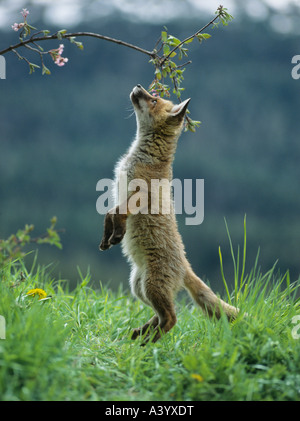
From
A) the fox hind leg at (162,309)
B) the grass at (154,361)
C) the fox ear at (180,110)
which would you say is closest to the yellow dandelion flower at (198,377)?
the grass at (154,361)

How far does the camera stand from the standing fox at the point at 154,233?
13.0 ft

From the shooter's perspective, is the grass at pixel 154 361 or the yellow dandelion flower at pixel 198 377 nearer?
the grass at pixel 154 361

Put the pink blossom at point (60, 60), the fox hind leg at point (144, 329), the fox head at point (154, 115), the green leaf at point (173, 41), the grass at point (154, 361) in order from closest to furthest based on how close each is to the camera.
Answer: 1. the grass at point (154, 361)
2. the pink blossom at point (60, 60)
3. the green leaf at point (173, 41)
4. the fox hind leg at point (144, 329)
5. the fox head at point (154, 115)

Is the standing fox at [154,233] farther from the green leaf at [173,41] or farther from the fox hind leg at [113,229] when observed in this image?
the green leaf at [173,41]

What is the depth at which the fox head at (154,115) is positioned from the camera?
4422 millimetres

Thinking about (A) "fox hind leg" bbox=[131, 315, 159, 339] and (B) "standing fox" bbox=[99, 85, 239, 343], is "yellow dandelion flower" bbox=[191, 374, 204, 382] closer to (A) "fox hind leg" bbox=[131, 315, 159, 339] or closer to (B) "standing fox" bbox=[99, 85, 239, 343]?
(B) "standing fox" bbox=[99, 85, 239, 343]

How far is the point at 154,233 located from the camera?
4133mm

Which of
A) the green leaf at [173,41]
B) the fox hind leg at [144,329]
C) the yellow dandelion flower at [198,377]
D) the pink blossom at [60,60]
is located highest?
the green leaf at [173,41]

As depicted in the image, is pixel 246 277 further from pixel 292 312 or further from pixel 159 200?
pixel 159 200

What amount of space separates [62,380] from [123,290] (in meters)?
3.52

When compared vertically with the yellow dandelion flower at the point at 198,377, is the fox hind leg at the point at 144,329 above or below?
above

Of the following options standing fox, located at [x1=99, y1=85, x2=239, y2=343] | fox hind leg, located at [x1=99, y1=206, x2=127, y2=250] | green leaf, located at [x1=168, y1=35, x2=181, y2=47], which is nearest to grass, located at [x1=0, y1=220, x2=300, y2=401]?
standing fox, located at [x1=99, y1=85, x2=239, y2=343]

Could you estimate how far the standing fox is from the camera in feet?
13.0

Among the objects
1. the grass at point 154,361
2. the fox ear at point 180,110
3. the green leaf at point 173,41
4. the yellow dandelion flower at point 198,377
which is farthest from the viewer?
the fox ear at point 180,110
